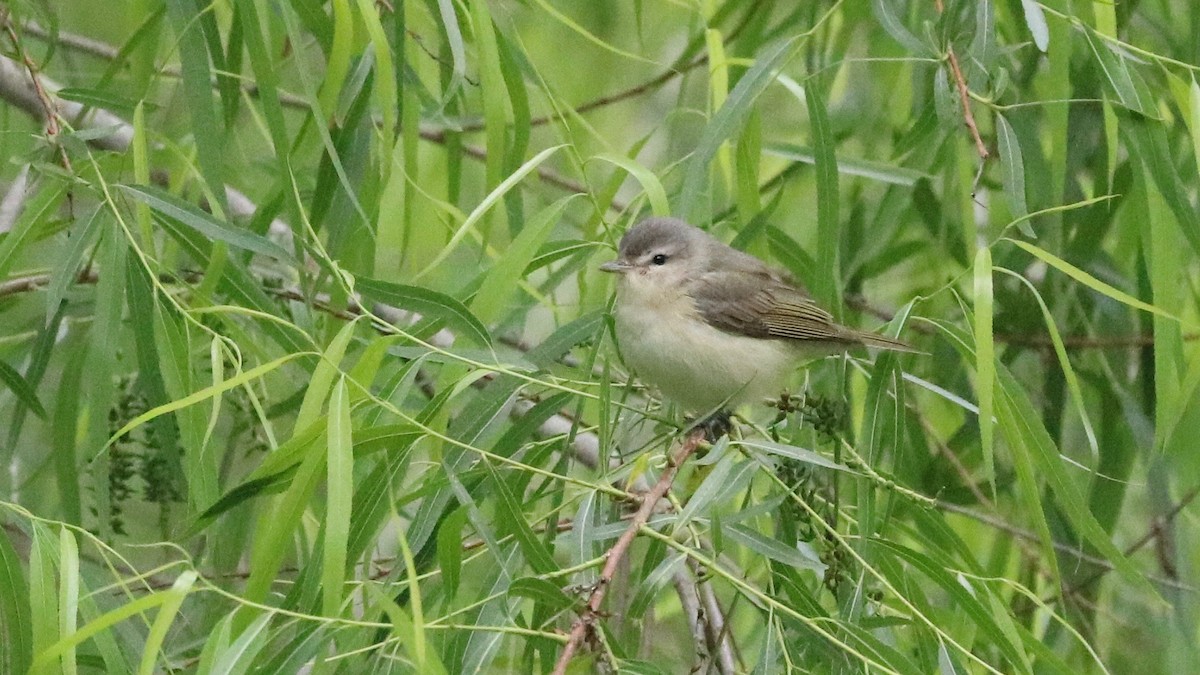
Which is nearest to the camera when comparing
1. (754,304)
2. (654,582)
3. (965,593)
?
(654,582)

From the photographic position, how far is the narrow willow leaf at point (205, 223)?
183cm

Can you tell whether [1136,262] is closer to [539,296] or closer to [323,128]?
[539,296]

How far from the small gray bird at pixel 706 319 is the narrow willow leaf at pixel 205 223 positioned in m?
0.77

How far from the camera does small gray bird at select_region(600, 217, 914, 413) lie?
98.3 inches

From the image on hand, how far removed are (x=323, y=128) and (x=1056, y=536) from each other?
1.71 metres

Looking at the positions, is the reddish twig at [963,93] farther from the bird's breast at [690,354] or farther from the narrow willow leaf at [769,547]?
the bird's breast at [690,354]

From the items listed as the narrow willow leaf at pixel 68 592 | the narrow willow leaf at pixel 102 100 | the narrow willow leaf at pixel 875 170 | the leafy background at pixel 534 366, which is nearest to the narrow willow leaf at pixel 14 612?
the leafy background at pixel 534 366

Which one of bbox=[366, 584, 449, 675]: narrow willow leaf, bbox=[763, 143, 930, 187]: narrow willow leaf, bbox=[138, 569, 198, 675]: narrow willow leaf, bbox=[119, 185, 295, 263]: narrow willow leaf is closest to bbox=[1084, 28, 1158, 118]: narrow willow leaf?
bbox=[763, 143, 930, 187]: narrow willow leaf

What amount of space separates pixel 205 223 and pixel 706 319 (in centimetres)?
109

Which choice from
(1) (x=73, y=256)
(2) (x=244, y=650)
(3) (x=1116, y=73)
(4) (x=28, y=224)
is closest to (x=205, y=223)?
(1) (x=73, y=256)

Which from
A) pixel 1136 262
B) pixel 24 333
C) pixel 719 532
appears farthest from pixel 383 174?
pixel 1136 262

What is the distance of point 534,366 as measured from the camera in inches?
74.9

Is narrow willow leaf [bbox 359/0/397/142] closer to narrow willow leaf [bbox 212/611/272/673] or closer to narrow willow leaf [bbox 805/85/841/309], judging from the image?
narrow willow leaf [bbox 805/85/841/309]

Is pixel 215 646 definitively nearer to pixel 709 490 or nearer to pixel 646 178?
pixel 709 490
